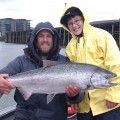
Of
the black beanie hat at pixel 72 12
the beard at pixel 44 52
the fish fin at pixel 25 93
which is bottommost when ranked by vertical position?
the fish fin at pixel 25 93

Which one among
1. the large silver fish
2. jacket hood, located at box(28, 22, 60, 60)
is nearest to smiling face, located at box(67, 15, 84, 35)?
jacket hood, located at box(28, 22, 60, 60)

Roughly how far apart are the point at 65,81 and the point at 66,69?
0.14 m

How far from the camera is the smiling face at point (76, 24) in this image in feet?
14.6

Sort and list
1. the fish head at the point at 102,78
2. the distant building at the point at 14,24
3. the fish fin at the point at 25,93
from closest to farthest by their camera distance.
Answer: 1. the fish head at the point at 102,78
2. the fish fin at the point at 25,93
3. the distant building at the point at 14,24

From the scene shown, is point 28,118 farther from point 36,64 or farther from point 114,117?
point 114,117

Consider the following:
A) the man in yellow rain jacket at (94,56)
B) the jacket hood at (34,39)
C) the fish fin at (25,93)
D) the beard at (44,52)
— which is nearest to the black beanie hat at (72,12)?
the man in yellow rain jacket at (94,56)

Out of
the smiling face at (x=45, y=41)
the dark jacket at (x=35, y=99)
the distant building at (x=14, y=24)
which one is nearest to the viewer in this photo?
the dark jacket at (x=35, y=99)

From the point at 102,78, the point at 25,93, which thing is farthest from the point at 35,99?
the point at 102,78

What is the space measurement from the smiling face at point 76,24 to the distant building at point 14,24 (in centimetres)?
1090

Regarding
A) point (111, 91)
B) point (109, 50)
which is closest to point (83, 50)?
point (109, 50)

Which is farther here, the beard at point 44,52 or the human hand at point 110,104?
the beard at point 44,52

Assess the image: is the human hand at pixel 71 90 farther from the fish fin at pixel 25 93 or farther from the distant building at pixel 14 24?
the distant building at pixel 14 24

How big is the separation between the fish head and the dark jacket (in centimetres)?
62

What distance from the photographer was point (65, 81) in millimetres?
4039
